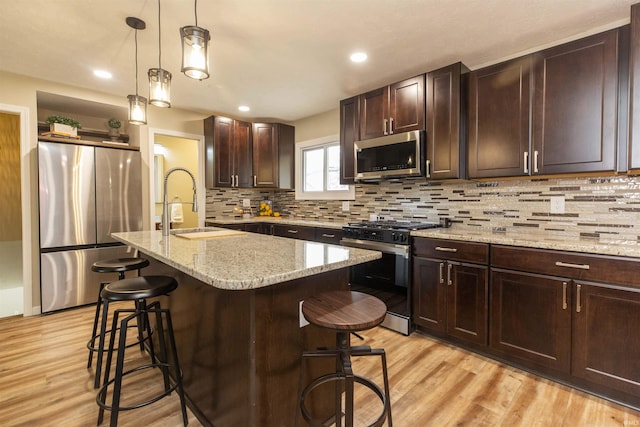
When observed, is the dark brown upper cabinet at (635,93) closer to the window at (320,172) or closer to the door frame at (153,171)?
the window at (320,172)

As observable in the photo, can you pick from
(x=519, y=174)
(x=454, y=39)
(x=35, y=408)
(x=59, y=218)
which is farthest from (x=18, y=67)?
(x=519, y=174)

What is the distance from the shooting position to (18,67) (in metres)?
2.83

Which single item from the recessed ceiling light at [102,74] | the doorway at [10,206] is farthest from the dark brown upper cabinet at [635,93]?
the doorway at [10,206]

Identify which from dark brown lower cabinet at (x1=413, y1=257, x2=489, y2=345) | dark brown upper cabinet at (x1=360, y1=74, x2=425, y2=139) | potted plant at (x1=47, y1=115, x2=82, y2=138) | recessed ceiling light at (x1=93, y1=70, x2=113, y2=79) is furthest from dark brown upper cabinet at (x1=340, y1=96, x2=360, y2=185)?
potted plant at (x1=47, y1=115, x2=82, y2=138)

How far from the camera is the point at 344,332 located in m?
1.18

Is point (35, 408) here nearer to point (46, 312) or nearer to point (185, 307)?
point (185, 307)

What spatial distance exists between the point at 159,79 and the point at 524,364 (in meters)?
3.00

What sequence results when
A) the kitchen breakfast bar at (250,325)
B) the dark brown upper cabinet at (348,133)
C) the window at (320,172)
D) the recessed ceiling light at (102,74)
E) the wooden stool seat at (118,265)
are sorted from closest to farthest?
1. the kitchen breakfast bar at (250,325)
2. the wooden stool seat at (118,265)
3. the recessed ceiling light at (102,74)
4. the dark brown upper cabinet at (348,133)
5. the window at (320,172)

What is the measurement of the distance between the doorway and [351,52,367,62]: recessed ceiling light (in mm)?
4328

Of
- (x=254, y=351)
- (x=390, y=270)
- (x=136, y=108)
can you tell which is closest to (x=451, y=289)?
(x=390, y=270)

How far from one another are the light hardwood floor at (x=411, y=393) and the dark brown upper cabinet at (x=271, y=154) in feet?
9.12

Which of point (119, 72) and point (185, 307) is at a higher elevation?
point (119, 72)

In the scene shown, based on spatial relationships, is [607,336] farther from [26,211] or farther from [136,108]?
[26,211]

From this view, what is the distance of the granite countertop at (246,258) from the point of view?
1054mm
